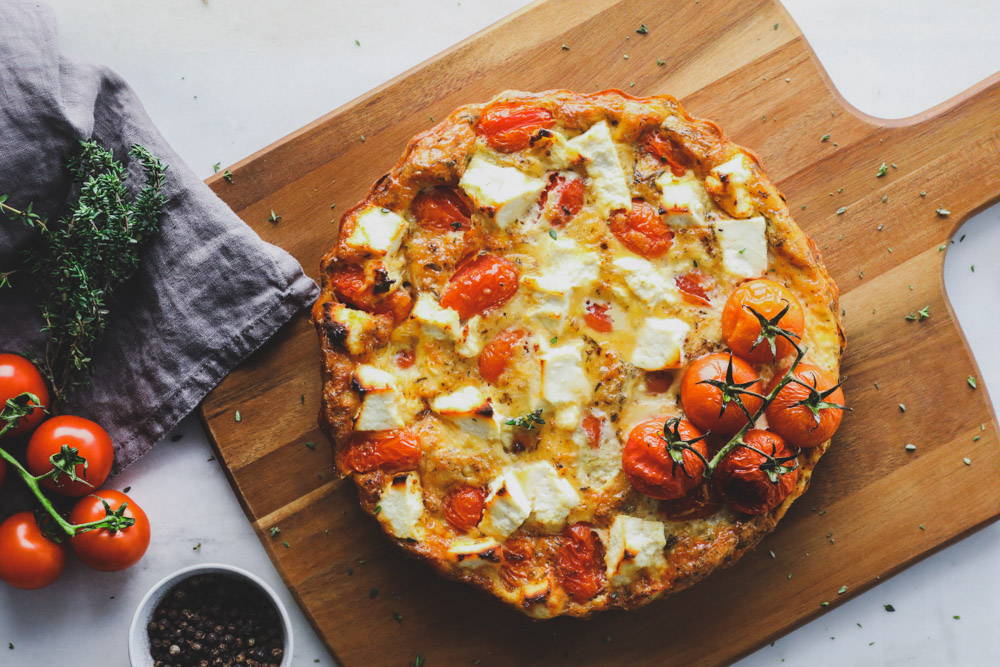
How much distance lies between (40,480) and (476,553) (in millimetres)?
2160

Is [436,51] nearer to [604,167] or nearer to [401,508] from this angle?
[604,167]

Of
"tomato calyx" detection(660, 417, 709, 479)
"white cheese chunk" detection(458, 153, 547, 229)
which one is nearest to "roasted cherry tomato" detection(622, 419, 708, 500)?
"tomato calyx" detection(660, 417, 709, 479)

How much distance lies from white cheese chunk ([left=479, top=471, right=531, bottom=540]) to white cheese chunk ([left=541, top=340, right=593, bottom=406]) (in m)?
0.41

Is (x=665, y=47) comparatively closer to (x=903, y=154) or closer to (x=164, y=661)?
(x=903, y=154)

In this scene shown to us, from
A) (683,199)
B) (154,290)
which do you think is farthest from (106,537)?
(683,199)

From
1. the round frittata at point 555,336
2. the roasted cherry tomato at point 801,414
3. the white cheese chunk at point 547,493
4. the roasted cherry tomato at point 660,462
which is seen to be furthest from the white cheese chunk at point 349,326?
the roasted cherry tomato at point 801,414

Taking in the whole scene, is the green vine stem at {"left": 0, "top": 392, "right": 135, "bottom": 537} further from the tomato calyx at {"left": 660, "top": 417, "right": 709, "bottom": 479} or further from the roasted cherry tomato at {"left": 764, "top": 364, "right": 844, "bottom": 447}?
the roasted cherry tomato at {"left": 764, "top": 364, "right": 844, "bottom": 447}

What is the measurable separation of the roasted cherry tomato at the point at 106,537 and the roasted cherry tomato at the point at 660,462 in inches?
98.2

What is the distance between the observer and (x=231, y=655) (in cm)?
400

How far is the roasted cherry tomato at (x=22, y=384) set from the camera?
3836 millimetres

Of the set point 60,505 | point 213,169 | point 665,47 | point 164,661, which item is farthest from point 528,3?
point 164,661

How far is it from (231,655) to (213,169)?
2.57 m

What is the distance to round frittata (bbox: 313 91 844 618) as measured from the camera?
3484 mm

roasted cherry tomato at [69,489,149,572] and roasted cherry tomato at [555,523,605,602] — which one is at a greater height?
roasted cherry tomato at [69,489,149,572]
